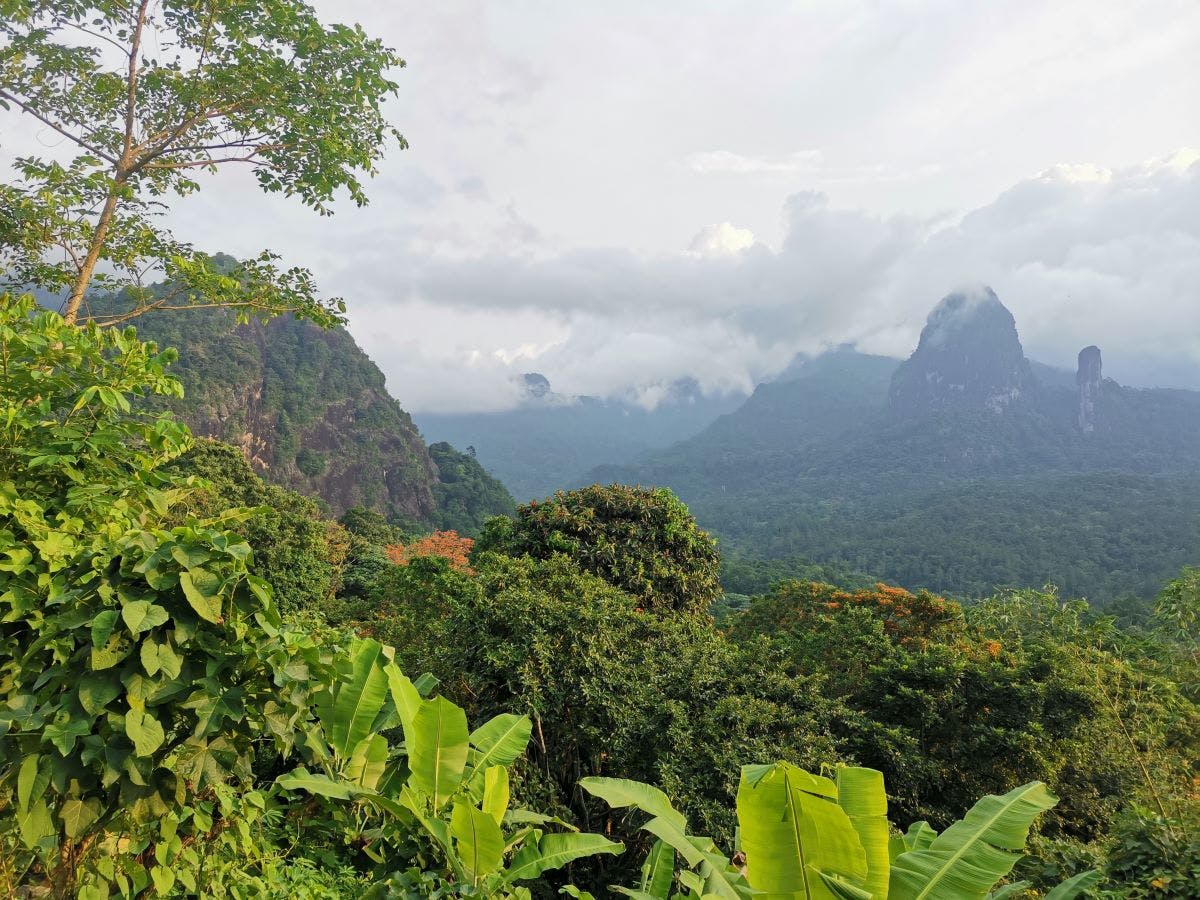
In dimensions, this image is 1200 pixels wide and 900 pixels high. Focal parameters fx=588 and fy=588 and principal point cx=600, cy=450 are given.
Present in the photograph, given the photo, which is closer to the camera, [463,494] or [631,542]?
[631,542]

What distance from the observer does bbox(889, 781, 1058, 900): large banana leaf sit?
1.99 m

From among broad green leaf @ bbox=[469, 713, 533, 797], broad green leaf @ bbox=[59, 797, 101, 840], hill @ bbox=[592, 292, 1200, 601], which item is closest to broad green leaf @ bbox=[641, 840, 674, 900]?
broad green leaf @ bbox=[469, 713, 533, 797]

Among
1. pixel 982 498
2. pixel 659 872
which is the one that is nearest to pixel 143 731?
pixel 659 872

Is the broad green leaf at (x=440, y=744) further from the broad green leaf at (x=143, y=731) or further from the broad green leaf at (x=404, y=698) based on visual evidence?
the broad green leaf at (x=143, y=731)

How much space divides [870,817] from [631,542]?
8.70 m

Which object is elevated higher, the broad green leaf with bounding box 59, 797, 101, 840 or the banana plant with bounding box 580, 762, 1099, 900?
the broad green leaf with bounding box 59, 797, 101, 840

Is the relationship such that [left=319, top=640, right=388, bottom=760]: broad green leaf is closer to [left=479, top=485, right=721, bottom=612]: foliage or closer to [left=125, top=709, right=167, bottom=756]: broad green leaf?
[left=125, top=709, right=167, bottom=756]: broad green leaf

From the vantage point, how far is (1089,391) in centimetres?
16625

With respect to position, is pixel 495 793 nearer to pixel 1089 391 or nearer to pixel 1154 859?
pixel 1154 859

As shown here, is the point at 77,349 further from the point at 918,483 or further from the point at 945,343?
the point at 945,343

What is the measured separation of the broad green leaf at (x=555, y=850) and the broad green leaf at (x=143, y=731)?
1.35m

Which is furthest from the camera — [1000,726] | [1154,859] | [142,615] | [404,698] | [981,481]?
[981,481]

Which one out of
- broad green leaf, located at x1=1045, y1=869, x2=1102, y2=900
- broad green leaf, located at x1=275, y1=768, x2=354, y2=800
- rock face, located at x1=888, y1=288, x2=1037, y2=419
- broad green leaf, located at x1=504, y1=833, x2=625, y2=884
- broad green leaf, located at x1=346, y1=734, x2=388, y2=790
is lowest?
broad green leaf, located at x1=1045, y1=869, x2=1102, y2=900

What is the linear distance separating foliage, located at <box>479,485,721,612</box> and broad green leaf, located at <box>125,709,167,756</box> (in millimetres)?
8428
